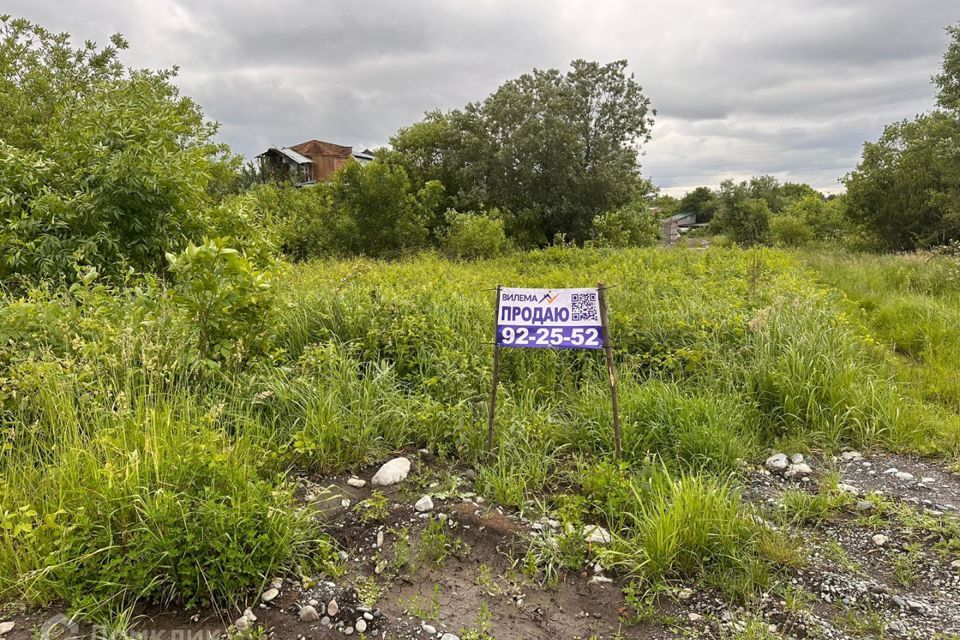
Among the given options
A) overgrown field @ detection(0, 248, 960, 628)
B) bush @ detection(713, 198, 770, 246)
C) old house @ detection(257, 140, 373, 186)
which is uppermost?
old house @ detection(257, 140, 373, 186)

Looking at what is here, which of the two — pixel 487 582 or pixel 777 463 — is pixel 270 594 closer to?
pixel 487 582

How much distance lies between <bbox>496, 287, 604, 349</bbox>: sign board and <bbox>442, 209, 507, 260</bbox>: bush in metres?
10.3

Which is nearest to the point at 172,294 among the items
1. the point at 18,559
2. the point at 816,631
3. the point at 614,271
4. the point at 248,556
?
the point at 18,559

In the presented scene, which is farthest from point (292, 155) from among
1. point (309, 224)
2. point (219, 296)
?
point (219, 296)

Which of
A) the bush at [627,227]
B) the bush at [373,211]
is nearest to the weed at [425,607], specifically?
the bush at [373,211]

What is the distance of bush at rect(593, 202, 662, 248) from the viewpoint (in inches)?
636

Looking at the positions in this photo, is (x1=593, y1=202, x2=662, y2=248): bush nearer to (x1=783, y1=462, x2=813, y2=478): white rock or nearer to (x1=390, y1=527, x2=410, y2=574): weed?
(x1=783, y1=462, x2=813, y2=478): white rock

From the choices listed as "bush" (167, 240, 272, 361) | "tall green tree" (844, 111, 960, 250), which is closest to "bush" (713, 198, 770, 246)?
"tall green tree" (844, 111, 960, 250)

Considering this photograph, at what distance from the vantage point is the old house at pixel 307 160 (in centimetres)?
3898

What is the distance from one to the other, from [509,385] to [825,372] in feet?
8.50

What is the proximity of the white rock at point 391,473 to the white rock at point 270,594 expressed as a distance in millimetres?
922

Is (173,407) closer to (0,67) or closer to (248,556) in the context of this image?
(248,556)

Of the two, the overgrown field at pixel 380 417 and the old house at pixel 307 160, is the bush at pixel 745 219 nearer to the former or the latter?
the old house at pixel 307 160

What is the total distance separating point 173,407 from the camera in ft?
9.14
